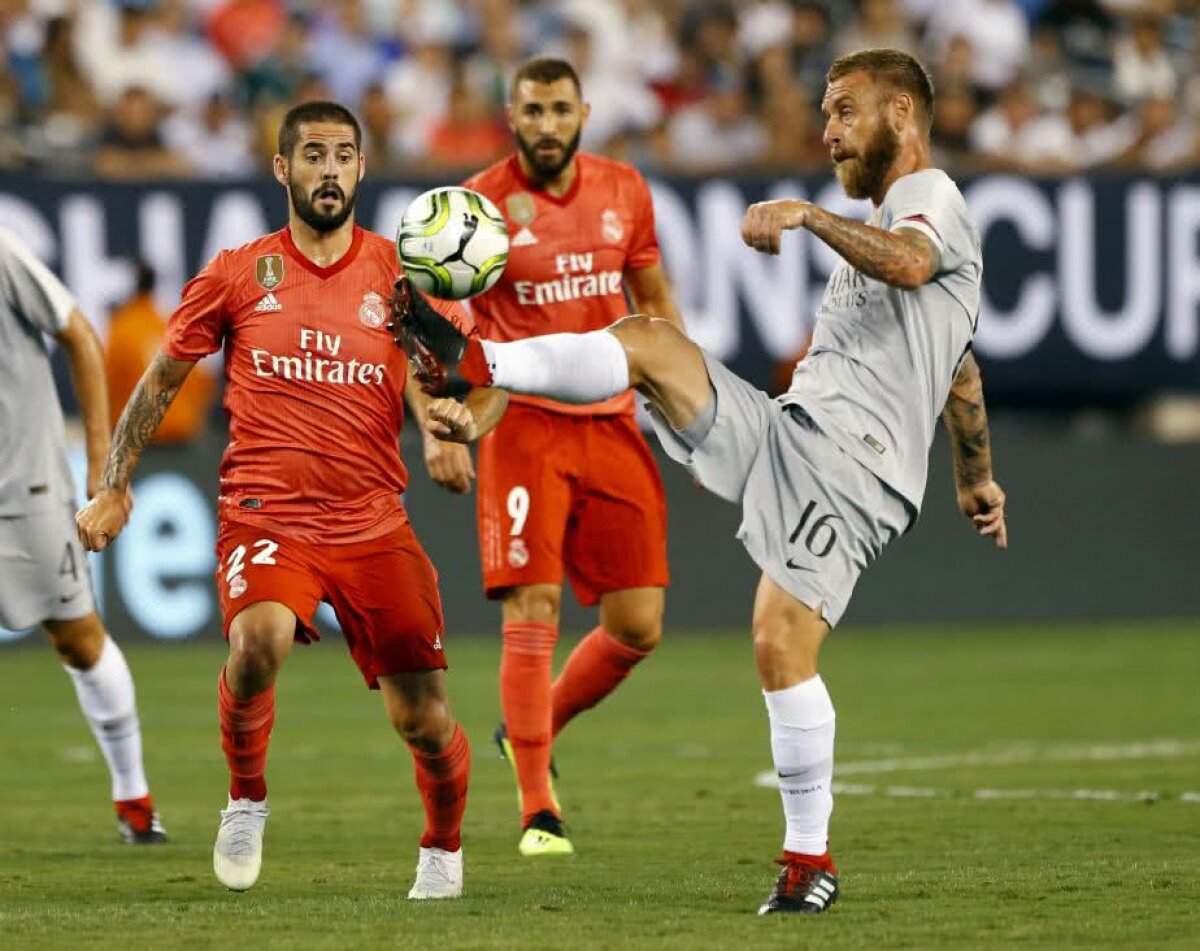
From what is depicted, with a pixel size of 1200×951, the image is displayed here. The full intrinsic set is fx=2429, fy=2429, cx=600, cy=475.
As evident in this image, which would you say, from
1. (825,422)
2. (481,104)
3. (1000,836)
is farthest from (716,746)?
(481,104)

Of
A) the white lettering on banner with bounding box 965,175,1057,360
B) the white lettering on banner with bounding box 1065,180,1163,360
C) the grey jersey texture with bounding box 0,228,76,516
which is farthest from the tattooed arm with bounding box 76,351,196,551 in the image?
the white lettering on banner with bounding box 1065,180,1163,360

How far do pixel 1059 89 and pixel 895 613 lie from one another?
4.69m

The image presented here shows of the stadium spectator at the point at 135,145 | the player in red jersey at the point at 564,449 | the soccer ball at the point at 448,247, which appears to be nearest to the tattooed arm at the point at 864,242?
the soccer ball at the point at 448,247

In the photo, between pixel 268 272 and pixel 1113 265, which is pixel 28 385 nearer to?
pixel 268 272

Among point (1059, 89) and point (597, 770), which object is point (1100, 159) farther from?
point (597, 770)

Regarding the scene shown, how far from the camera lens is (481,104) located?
1722 cm

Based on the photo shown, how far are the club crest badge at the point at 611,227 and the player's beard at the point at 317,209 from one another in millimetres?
1965

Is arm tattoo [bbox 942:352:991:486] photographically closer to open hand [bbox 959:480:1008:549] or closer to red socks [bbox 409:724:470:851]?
open hand [bbox 959:480:1008:549]

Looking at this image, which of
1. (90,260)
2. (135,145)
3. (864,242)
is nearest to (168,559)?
(90,260)

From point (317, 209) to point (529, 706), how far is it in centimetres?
213

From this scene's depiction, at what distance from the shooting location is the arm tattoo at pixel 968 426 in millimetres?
7129

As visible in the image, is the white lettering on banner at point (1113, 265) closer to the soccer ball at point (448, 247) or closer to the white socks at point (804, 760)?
the soccer ball at point (448, 247)

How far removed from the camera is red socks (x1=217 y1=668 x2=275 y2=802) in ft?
22.0

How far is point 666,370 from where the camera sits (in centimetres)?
647
